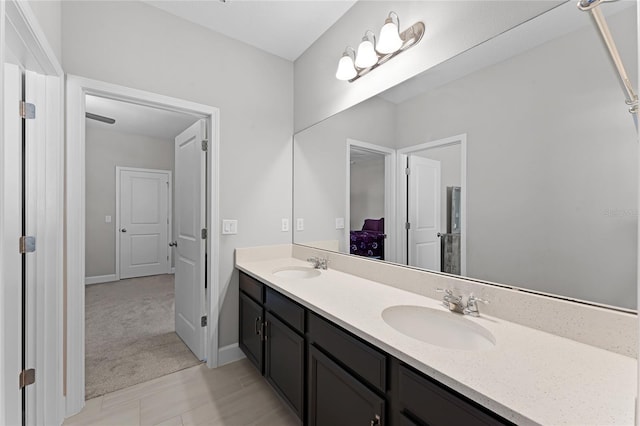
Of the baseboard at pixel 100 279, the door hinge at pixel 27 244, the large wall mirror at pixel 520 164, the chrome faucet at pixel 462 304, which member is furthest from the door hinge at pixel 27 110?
the baseboard at pixel 100 279

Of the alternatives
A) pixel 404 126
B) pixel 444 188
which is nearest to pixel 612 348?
pixel 444 188

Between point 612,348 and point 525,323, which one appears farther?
point 525,323

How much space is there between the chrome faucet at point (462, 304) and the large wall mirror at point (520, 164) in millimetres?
121

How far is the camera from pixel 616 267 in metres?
0.89

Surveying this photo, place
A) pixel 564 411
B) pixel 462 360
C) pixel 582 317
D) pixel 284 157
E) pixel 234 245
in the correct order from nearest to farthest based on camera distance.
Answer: pixel 564 411
pixel 462 360
pixel 582 317
pixel 234 245
pixel 284 157

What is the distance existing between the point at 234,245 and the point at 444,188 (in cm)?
165

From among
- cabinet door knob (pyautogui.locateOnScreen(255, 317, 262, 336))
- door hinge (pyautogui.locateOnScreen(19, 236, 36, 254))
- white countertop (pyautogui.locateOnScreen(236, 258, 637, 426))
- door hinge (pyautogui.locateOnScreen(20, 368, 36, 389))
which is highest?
door hinge (pyautogui.locateOnScreen(19, 236, 36, 254))

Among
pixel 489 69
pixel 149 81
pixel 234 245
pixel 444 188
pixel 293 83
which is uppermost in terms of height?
pixel 293 83

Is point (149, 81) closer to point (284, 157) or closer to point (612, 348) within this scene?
point (284, 157)

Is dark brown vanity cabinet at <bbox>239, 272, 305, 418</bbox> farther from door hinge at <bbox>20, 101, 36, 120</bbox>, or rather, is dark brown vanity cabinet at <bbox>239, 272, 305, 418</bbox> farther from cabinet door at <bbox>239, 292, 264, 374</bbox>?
door hinge at <bbox>20, 101, 36, 120</bbox>

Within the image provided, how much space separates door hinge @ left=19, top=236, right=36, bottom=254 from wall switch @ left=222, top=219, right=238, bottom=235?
1.06 metres

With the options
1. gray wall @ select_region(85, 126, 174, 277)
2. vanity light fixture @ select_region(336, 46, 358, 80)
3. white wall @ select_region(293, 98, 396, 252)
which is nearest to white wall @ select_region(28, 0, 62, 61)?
vanity light fixture @ select_region(336, 46, 358, 80)

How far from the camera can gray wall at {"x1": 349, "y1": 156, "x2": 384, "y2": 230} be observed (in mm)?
1792

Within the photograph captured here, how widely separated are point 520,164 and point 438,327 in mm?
769
